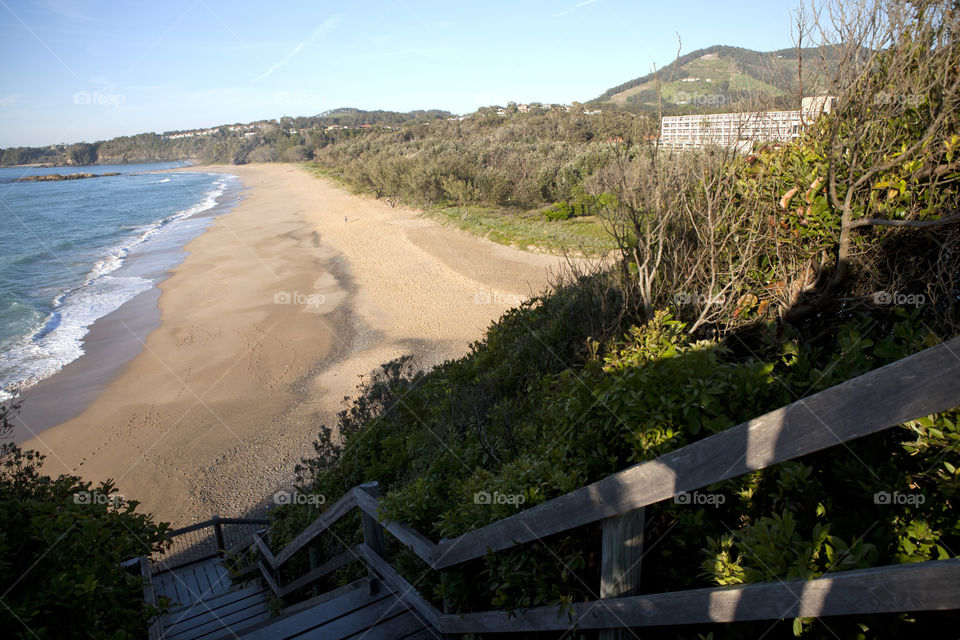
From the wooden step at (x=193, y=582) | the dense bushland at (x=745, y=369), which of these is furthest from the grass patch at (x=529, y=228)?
the wooden step at (x=193, y=582)

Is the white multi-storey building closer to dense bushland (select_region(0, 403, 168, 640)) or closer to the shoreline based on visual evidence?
dense bushland (select_region(0, 403, 168, 640))

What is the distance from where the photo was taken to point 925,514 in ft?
5.75

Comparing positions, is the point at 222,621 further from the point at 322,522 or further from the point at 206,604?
the point at 322,522

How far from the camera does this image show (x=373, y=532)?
11.0 feet

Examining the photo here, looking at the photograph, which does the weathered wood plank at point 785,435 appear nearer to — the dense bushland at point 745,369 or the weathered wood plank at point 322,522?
the dense bushland at point 745,369

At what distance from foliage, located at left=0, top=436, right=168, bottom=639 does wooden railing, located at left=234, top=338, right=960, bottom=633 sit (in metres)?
1.63

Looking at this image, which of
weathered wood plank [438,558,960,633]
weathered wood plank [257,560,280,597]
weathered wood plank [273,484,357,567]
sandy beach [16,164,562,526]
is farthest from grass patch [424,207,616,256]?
weathered wood plank [438,558,960,633]

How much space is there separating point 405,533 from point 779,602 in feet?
6.35

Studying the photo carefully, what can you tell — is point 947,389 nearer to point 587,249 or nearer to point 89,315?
point 587,249

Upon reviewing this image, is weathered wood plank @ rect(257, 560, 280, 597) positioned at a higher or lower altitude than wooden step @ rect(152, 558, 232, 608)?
higher

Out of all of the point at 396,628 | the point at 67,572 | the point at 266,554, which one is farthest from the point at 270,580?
the point at 67,572

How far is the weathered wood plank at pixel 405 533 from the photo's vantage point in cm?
268

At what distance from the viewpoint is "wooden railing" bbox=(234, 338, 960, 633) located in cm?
109

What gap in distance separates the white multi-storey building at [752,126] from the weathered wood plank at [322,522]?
13.2ft
